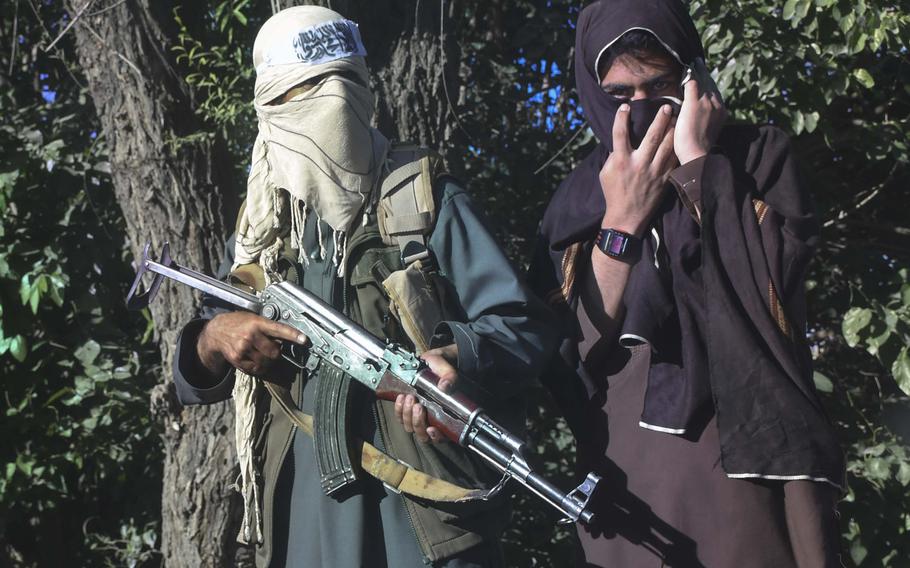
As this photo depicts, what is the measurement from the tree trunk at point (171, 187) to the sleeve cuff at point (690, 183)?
2.32 m

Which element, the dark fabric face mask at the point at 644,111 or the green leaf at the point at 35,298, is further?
the green leaf at the point at 35,298

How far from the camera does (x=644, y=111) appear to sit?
241 centimetres

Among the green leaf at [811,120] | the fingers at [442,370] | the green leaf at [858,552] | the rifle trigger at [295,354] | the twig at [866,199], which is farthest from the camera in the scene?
the twig at [866,199]

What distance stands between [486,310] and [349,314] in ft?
1.05

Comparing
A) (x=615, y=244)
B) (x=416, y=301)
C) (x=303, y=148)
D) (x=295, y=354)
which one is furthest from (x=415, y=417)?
(x=303, y=148)

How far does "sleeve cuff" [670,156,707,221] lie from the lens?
2279 mm

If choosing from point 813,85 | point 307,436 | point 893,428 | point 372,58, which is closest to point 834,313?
point 893,428

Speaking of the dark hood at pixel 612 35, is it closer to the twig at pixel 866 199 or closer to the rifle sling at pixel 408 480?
the rifle sling at pixel 408 480

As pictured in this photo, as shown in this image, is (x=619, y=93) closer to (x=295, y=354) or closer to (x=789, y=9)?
(x=295, y=354)

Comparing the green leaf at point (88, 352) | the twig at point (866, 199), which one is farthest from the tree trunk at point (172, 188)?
the twig at point (866, 199)

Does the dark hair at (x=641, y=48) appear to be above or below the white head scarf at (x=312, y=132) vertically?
above

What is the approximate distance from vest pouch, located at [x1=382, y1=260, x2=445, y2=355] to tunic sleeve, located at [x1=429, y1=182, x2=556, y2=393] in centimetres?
3

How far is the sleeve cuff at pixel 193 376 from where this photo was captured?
264 cm

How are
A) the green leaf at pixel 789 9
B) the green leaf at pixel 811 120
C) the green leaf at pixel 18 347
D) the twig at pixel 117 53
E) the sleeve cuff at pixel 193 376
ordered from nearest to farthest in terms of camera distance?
the sleeve cuff at pixel 193 376
the green leaf at pixel 789 9
the green leaf at pixel 811 120
the twig at pixel 117 53
the green leaf at pixel 18 347
